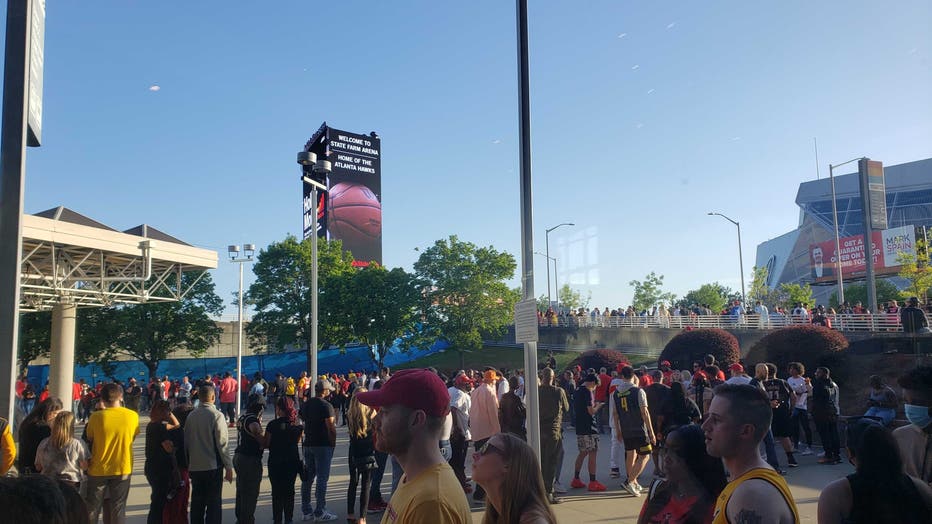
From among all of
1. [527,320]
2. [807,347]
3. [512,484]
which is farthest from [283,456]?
[807,347]

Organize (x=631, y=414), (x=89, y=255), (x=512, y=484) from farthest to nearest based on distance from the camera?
1. (x=89, y=255)
2. (x=631, y=414)
3. (x=512, y=484)

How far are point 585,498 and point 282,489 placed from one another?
4.42m

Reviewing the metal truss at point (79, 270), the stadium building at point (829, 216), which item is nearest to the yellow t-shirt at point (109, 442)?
the metal truss at point (79, 270)

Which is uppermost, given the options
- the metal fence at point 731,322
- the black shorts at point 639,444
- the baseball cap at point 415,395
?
the metal fence at point 731,322

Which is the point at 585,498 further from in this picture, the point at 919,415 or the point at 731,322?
the point at 731,322

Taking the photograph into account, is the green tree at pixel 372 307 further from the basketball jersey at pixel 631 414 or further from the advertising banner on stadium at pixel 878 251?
the advertising banner on stadium at pixel 878 251

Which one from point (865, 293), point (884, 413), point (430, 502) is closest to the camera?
point (430, 502)

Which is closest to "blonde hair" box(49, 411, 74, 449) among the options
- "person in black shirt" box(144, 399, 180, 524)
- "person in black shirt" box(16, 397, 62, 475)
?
"person in black shirt" box(16, 397, 62, 475)

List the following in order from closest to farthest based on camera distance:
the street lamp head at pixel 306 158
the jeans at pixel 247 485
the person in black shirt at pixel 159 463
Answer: the person in black shirt at pixel 159 463, the jeans at pixel 247 485, the street lamp head at pixel 306 158

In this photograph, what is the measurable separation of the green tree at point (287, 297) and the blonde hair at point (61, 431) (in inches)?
1549

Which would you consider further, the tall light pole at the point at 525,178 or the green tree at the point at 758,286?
the green tree at the point at 758,286

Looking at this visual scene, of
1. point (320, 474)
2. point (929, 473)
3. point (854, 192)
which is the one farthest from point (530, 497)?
point (854, 192)

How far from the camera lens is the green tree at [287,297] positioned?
152ft

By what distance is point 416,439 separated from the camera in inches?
109
